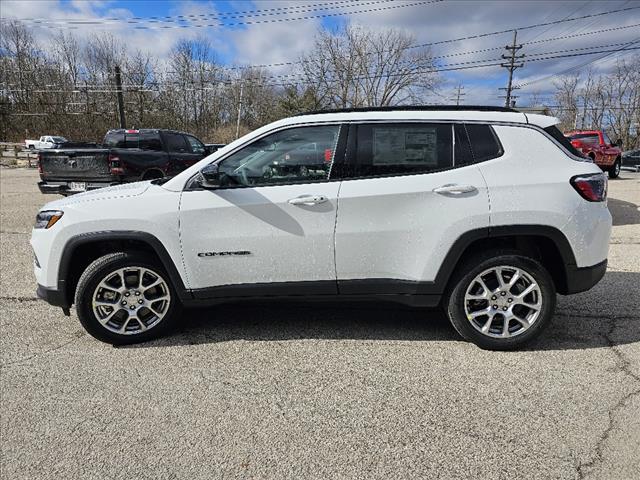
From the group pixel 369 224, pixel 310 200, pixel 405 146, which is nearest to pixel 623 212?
pixel 405 146

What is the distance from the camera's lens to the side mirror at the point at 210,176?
130 inches

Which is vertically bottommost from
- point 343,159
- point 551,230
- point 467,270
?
point 467,270

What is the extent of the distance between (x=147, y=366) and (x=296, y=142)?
205 cm

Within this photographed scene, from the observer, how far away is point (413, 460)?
7.55 feet

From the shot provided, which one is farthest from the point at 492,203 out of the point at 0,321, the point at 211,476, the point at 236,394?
the point at 0,321

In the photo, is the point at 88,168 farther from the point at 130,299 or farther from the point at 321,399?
the point at 321,399

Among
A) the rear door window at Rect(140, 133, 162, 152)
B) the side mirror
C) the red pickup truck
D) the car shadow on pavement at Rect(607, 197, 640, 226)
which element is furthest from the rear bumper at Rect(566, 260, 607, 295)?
the red pickup truck

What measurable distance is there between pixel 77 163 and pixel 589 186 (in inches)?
355

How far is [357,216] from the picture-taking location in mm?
3318

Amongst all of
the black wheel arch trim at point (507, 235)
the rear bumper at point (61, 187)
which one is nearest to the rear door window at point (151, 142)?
the rear bumper at point (61, 187)

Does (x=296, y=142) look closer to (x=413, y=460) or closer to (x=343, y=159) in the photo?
(x=343, y=159)

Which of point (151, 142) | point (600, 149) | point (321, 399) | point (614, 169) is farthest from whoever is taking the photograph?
point (614, 169)

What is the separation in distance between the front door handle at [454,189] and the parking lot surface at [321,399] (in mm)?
1243

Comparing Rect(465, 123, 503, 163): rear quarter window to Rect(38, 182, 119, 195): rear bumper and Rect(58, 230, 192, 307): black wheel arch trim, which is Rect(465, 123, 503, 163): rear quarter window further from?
Rect(38, 182, 119, 195): rear bumper
